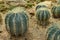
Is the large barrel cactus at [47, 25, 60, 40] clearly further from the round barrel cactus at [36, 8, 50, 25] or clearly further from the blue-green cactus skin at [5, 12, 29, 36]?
the round barrel cactus at [36, 8, 50, 25]

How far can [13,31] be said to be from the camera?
3.80 m

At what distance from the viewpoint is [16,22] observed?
3740mm

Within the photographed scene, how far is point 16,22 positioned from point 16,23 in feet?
0.07

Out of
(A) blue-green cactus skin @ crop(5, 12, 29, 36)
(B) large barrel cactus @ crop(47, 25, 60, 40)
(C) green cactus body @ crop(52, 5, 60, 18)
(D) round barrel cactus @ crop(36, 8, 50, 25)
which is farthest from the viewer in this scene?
(C) green cactus body @ crop(52, 5, 60, 18)

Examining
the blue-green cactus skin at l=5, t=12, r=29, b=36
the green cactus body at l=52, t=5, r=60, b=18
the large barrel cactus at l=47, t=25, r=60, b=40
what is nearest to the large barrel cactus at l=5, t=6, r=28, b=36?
the blue-green cactus skin at l=5, t=12, r=29, b=36

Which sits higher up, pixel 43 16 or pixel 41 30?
pixel 43 16

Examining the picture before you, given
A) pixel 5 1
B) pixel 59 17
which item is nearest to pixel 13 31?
pixel 59 17

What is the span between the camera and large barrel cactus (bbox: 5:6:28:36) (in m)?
3.74

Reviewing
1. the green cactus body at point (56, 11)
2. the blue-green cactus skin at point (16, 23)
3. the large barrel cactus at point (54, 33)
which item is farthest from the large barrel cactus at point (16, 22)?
the green cactus body at point (56, 11)

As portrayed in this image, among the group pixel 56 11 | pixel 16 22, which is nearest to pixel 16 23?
pixel 16 22

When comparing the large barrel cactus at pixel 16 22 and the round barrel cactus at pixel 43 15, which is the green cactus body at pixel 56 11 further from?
the large barrel cactus at pixel 16 22

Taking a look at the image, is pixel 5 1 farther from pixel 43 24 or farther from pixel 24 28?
pixel 24 28

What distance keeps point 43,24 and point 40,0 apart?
2181 mm

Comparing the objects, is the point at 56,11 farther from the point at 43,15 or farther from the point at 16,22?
the point at 16,22
